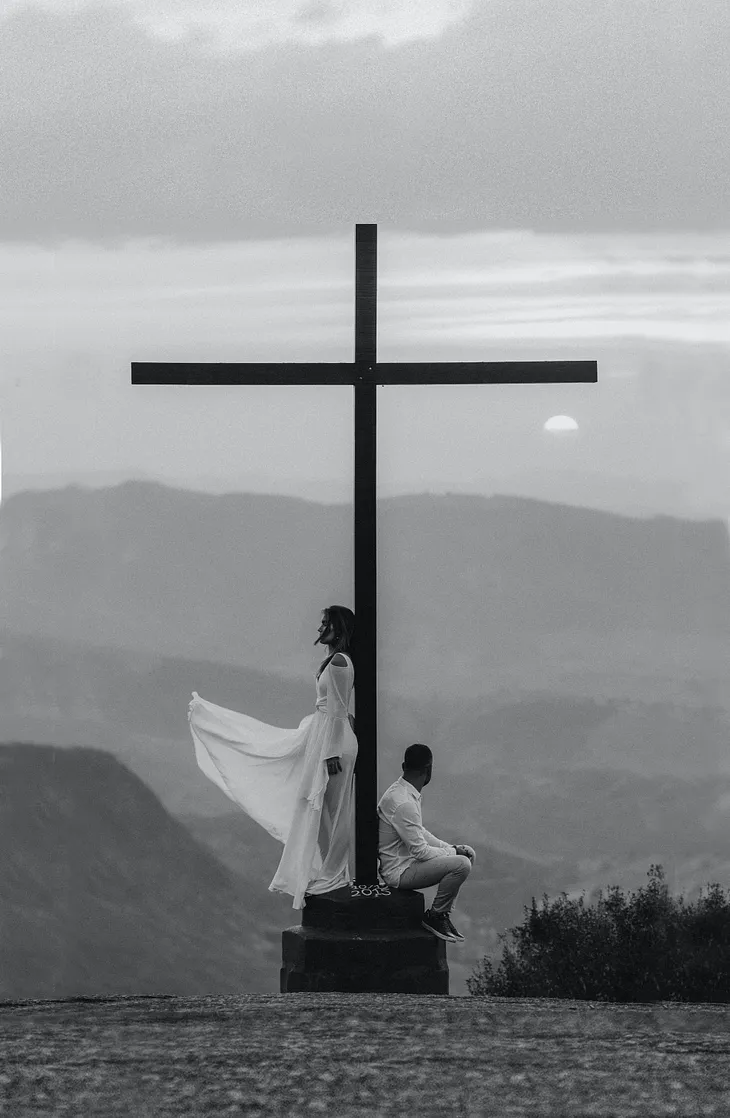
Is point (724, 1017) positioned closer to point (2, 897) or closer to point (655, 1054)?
point (655, 1054)

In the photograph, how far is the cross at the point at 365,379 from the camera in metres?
7.12

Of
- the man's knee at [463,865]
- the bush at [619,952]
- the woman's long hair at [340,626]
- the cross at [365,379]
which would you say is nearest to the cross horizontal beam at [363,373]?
the cross at [365,379]

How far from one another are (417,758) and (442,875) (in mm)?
518

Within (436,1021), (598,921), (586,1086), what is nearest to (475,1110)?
(586,1086)

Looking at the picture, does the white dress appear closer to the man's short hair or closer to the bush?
the man's short hair

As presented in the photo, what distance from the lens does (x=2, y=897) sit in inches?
651

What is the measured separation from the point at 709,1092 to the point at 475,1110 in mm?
661

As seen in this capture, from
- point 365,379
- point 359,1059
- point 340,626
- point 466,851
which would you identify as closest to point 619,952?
point 466,851

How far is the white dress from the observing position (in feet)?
23.1

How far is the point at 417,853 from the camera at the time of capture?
22.9 feet

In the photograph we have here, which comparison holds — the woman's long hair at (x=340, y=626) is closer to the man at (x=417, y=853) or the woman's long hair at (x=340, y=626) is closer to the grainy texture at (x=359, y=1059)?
the man at (x=417, y=853)

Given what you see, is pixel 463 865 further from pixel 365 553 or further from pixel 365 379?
pixel 365 379

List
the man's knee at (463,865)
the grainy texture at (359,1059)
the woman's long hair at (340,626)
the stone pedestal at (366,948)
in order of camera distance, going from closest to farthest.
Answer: the grainy texture at (359,1059)
the stone pedestal at (366,948)
the man's knee at (463,865)
the woman's long hair at (340,626)

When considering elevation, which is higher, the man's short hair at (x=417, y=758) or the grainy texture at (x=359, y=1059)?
the man's short hair at (x=417, y=758)
